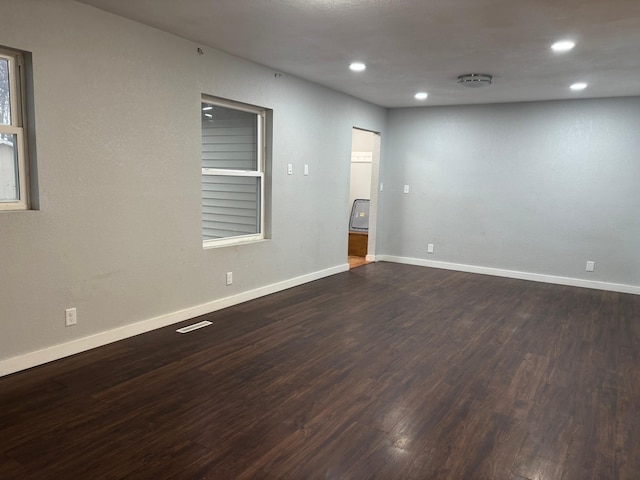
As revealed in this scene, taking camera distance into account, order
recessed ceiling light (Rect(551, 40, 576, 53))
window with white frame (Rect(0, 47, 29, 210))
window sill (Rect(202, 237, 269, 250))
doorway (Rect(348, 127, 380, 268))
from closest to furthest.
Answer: window with white frame (Rect(0, 47, 29, 210)) < recessed ceiling light (Rect(551, 40, 576, 53)) < window sill (Rect(202, 237, 269, 250)) < doorway (Rect(348, 127, 380, 268))

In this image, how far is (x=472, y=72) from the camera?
4.51 meters

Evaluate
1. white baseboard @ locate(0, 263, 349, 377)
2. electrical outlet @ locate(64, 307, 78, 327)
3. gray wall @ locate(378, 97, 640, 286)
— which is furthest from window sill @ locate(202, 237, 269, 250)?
gray wall @ locate(378, 97, 640, 286)

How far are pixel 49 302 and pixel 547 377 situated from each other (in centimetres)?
340

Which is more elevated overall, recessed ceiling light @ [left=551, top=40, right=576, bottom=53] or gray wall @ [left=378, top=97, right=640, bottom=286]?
recessed ceiling light @ [left=551, top=40, right=576, bottom=53]

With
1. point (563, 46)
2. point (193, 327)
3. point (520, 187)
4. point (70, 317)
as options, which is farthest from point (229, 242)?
point (520, 187)

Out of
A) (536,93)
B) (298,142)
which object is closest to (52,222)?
(298,142)

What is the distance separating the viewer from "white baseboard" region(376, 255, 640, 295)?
18.8ft

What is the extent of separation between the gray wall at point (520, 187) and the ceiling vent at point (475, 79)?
1.71 m

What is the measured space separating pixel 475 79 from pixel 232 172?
266cm

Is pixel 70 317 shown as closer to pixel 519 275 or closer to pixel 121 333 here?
pixel 121 333

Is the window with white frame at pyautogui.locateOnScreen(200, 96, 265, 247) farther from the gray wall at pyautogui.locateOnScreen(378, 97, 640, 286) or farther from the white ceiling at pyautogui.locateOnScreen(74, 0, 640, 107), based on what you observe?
the gray wall at pyautogui.locateOnScreen(378, 97, 640, 286)

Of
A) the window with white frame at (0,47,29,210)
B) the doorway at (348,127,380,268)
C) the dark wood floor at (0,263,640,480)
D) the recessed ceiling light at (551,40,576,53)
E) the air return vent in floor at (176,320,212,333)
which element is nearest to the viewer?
the dark wood floor at (0,263,640,480)

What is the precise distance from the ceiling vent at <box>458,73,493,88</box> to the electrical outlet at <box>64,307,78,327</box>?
4.16 metres

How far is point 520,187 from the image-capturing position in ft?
20.5
